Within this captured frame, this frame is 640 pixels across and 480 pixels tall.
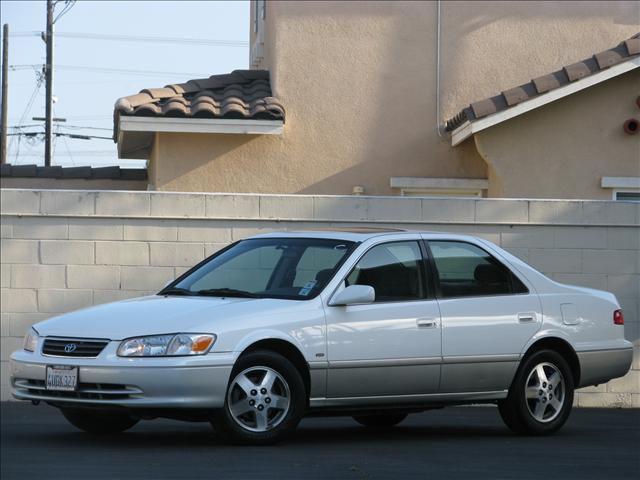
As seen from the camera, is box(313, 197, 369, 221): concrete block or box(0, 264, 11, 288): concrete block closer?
box(0, 264, 11, 288): concrete block

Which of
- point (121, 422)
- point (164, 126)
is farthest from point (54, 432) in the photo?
point (164, 126)

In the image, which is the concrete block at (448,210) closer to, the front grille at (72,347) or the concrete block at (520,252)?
the concrete block at (520,252)

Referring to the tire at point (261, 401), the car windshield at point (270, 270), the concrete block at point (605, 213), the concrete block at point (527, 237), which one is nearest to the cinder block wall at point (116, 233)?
the concrete block at point (527, 237)

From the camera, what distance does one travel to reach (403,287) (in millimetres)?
10625

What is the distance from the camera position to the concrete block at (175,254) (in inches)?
539

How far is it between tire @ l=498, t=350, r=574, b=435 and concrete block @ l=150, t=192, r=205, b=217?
13.1ft

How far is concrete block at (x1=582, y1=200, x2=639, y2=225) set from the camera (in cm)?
1418

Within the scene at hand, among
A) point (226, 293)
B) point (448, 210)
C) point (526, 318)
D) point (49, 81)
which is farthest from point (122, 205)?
point (49, 81)

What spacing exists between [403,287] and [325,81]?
8.57 m

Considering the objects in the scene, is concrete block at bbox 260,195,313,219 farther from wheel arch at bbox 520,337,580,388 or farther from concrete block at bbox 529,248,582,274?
wheel arch at bbox 520,337,580,388

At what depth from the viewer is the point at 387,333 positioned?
10.3 meters

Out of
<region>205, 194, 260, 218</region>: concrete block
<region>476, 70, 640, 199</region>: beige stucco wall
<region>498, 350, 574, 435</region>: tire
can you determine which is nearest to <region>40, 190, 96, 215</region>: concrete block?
<region>205, 194, 260, 218</region>: concrete block

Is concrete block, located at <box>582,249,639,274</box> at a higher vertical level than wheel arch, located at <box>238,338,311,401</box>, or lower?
higher

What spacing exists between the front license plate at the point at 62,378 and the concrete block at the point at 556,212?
19.8ft
